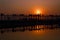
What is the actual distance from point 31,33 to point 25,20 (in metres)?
0.15

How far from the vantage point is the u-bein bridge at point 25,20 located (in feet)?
5.89

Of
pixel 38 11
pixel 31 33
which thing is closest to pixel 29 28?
pixel 31 33

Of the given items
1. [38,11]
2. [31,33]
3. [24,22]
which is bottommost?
[31,33]

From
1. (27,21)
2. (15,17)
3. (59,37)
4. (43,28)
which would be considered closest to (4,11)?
(15,17)

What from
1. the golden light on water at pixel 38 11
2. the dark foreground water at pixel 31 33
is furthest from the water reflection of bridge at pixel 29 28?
the golden light on water at pixel 38 11

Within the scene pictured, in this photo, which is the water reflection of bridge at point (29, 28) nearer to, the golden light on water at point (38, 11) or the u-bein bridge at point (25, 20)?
the u-bein bridge at point (25, 20)

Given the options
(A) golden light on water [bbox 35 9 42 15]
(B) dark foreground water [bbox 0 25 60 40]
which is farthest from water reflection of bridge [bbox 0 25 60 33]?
(A) golden light on water [bbox 35 9 42 15]

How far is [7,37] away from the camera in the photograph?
1784 mm

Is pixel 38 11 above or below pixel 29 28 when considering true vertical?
above

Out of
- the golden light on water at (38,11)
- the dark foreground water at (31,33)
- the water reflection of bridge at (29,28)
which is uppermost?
the golden light on water at (38,11)

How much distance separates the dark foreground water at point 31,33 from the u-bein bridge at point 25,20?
0.15 ft

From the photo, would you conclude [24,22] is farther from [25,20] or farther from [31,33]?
[31,33]

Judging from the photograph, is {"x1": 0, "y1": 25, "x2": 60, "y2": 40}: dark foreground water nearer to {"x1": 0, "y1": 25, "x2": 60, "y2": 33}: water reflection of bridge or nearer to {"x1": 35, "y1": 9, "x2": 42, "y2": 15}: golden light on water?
{"x1": 0, "y1": 25, "x2": 60, "y2": 33}: water reflection of bridge

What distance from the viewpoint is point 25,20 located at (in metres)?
1.84
